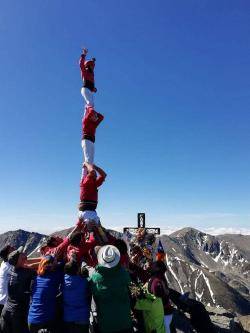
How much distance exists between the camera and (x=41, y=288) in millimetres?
8211

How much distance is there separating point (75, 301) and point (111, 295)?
0.87 metres

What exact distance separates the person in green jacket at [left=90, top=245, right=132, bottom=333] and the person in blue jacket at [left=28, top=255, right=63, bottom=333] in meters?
1.11

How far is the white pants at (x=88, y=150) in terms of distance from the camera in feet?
54.2

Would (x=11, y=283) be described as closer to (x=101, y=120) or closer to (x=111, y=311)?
(x=111, y=311)

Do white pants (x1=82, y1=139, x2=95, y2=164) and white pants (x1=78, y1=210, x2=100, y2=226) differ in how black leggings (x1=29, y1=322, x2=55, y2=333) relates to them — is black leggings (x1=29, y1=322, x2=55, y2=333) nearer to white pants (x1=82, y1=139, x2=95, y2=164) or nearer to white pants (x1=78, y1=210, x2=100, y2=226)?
white pants (x1=78, y1=210, x2=100, y2=226)

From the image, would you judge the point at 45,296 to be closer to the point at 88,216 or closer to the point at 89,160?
the point at 88,216

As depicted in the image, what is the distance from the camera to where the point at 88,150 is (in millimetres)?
16578

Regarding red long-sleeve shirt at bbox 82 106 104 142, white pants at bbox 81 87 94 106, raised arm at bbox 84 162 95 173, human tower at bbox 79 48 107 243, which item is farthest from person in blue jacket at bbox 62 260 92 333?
white pants at bbox 81 87 94 106

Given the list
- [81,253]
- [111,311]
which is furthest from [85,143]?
[111,311]

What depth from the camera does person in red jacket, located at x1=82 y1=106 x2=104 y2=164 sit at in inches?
653

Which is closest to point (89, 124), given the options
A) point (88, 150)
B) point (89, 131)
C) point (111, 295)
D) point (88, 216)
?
point (89, 131)

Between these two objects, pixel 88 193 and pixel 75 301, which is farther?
pixel 88 193

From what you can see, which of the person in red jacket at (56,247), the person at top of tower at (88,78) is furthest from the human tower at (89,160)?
the person in red jacket at (56,247)

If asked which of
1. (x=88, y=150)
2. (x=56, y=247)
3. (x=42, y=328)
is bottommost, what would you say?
(x=42, y=328)
